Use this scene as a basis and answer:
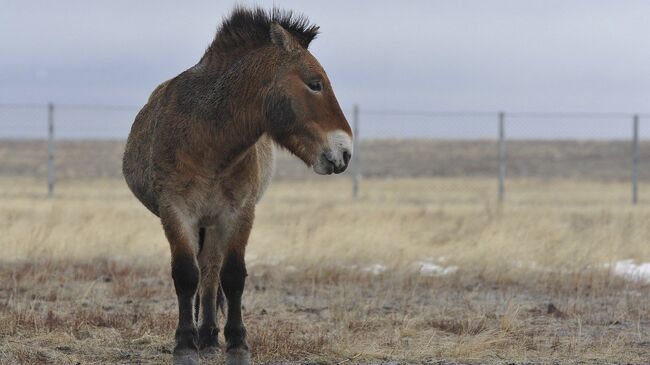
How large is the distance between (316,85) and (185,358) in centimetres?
198

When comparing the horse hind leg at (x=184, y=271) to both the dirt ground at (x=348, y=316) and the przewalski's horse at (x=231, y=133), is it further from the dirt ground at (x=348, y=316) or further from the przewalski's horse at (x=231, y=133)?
the dirt ground at (x=348, y=316)

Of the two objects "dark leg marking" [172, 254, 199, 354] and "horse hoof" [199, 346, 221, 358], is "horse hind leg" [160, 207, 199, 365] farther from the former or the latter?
"horse hoof" [199, 346, 221, 358]

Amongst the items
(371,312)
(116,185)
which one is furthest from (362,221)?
(116,185)

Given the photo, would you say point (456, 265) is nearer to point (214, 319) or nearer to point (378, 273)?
point (378, 273)

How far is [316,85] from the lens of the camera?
6.07m

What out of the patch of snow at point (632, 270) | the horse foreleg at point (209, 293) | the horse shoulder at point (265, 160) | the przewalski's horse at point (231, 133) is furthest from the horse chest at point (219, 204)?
the patch of snow at point (632, 270)

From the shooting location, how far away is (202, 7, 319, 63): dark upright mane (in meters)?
6.49

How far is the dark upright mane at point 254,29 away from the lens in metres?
6.49

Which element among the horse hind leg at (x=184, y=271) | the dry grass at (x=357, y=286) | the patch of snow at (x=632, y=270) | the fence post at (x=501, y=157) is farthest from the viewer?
the fence post at (x=501, y=157)

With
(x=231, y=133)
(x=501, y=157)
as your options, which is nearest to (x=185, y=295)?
(x=231, y=133)

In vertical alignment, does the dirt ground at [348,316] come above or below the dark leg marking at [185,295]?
below

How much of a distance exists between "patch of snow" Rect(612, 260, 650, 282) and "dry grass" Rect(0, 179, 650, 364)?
212 millimetres

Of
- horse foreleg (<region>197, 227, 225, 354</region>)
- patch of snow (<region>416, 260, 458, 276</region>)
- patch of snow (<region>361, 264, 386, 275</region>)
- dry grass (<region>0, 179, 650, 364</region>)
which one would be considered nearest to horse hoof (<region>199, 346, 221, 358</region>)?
horse foreleg (<region>197, 227, 225, 354</region>)

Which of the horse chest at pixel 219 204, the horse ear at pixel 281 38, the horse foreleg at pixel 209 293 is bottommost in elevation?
the horse foreleg at pixel 209 293
